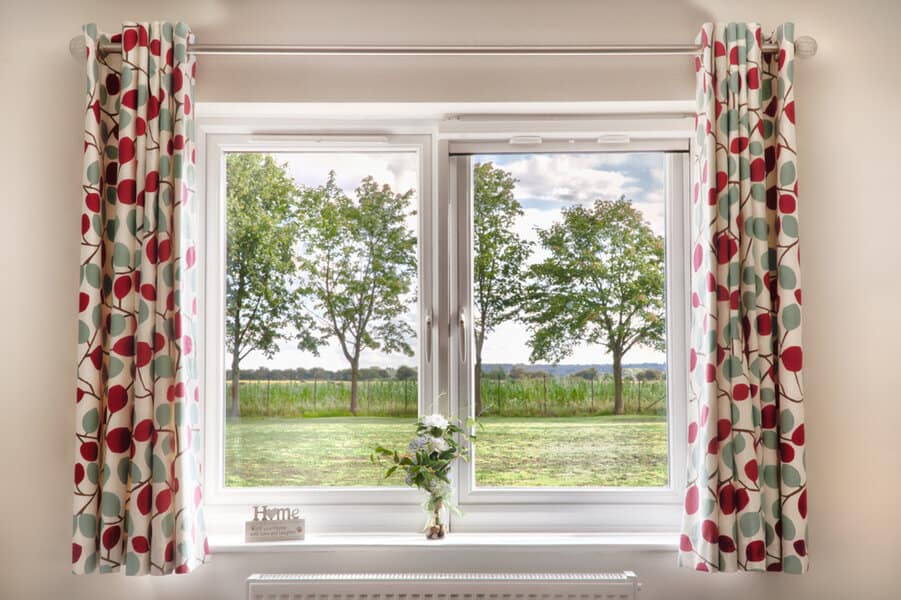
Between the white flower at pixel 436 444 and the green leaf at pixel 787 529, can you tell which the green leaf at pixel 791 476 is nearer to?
the green leaf at pixel 787 529

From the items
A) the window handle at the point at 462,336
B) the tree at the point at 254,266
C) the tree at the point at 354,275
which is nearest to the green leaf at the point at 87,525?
the tree at the point at 254,266

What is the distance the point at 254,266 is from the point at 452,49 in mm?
957

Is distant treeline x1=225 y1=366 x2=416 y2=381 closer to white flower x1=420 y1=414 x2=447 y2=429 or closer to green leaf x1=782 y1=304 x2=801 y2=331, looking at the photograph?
white flower x1=420 y1=414 x2=447 y2=429

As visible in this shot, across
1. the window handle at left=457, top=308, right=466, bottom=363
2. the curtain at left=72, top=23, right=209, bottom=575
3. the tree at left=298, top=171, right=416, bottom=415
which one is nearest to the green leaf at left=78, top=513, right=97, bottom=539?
the curtain at left=72, top=23, right=209, bottom=575

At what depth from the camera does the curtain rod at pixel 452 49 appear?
2.09 meters

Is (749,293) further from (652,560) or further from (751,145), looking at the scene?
(652,560)

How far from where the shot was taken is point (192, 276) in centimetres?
206

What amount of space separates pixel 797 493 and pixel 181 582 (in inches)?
71.0

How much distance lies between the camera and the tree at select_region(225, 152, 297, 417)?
7.77ft

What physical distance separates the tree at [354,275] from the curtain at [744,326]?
946 millimetres

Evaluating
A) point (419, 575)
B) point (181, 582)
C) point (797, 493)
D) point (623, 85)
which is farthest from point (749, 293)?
point (181, 582)

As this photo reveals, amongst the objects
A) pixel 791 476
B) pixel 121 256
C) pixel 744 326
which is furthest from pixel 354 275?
pixel 791 476

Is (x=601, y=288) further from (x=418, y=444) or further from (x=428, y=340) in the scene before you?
(x=418, y=444)

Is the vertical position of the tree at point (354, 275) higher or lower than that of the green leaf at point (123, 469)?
higher
